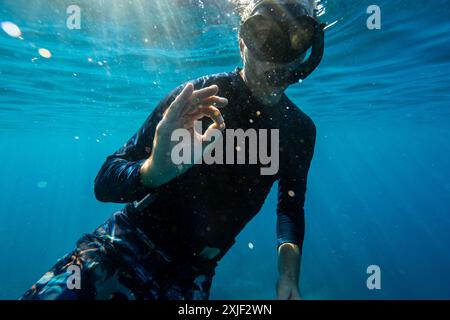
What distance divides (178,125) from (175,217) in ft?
3.80

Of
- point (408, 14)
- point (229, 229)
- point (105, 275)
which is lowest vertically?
point (105, 275)

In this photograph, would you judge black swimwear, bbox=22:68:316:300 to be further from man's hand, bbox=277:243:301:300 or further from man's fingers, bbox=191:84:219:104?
man's fingers, bbox=191:84:219:104

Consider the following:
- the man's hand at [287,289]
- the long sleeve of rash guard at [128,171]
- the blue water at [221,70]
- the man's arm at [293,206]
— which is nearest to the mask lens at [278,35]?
the long sleeve of rash guard at [128,171]

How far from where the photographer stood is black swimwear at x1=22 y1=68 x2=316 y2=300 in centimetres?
252

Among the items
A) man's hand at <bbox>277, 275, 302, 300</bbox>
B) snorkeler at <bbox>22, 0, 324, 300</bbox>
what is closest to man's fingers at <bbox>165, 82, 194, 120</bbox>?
snorkeler at <bbox>22, 0, 324, 300</bbox>

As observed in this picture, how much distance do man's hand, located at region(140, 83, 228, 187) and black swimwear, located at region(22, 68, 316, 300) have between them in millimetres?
206

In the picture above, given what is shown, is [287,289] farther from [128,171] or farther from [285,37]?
[285,37]

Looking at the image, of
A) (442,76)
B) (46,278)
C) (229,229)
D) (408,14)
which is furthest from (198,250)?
(442,76)

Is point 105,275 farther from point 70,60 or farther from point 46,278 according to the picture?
point 70,60

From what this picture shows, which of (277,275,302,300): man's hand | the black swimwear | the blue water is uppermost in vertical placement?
the blue water

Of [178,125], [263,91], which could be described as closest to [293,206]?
[263,91]

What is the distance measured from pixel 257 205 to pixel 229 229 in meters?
0.44

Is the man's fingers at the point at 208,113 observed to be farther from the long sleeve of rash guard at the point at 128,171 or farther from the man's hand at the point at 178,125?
the long sleeve of rash guard at the point at 128,171
